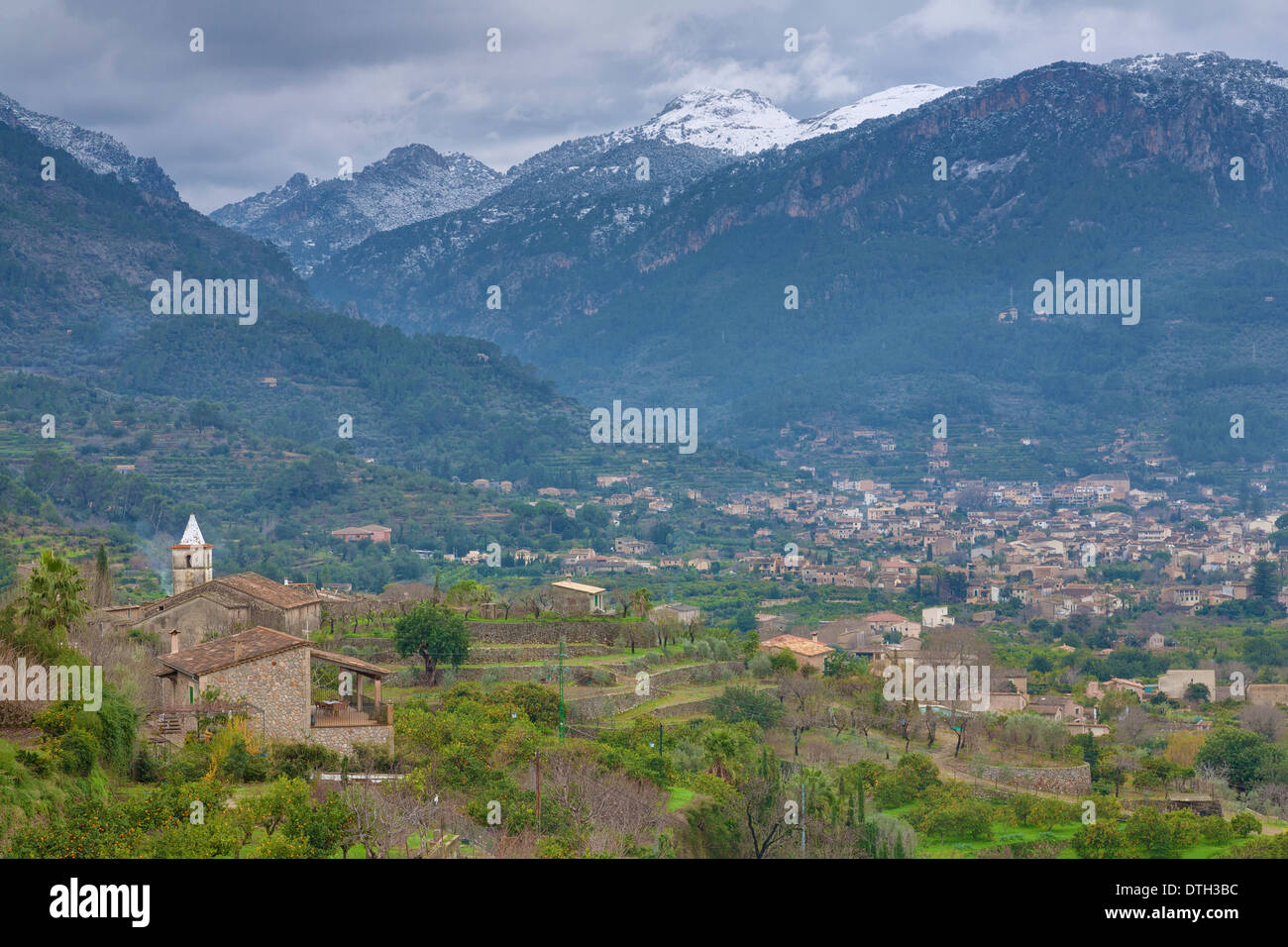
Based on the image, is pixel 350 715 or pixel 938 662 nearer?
pixel 350 715

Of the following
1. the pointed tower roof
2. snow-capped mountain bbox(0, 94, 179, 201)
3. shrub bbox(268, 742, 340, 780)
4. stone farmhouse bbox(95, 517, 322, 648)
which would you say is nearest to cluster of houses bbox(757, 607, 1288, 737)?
stone farmhouse bbox(95, 517, 322, 648)

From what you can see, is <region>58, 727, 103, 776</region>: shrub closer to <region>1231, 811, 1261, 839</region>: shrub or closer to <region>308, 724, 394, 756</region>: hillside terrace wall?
<region>308, 724, 394, 756</region>: hillside terrace wall

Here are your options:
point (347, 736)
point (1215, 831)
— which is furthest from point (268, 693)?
point (1215, 831)

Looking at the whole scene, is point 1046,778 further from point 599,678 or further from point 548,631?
point 548,631

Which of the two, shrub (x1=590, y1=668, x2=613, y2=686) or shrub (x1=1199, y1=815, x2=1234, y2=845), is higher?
shrub (x1=590, y1=668, x2=613, y2=686)
